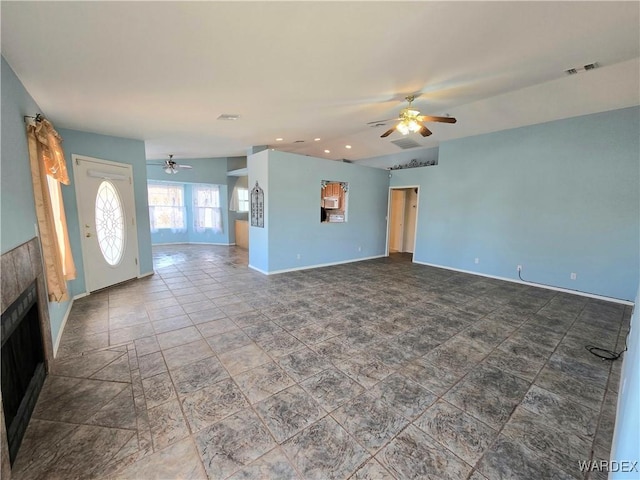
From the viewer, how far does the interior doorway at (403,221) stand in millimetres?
8188

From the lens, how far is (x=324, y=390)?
2.06 m

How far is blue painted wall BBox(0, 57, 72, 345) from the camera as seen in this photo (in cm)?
174

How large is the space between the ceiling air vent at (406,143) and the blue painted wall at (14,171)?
615cm

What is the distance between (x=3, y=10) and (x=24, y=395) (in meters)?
2.45

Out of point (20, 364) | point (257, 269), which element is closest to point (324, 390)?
point (20, 364)

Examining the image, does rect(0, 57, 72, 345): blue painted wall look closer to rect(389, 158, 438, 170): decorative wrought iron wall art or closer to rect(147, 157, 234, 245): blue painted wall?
rect(147, 157, 234, 245): blue painted wall

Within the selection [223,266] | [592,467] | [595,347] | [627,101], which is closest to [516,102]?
[627,101]

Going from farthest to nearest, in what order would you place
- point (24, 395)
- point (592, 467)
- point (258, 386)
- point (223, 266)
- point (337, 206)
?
point (337, 206) → point (223, 266) → point (258, 386) → point (24, 395) → point (592, 467)

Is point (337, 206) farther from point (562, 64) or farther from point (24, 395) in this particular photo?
point (24, 395)

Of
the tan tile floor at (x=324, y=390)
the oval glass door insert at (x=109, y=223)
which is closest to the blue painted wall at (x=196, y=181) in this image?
the oval glass door insert at (x=109, y=223)

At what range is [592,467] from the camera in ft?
4.88

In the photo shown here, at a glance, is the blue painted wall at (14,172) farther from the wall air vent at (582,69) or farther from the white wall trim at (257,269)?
the wall air vent at (582,69)

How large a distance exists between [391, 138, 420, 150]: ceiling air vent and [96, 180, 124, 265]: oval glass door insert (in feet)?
19.5

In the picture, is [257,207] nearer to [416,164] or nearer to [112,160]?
[112,160]
